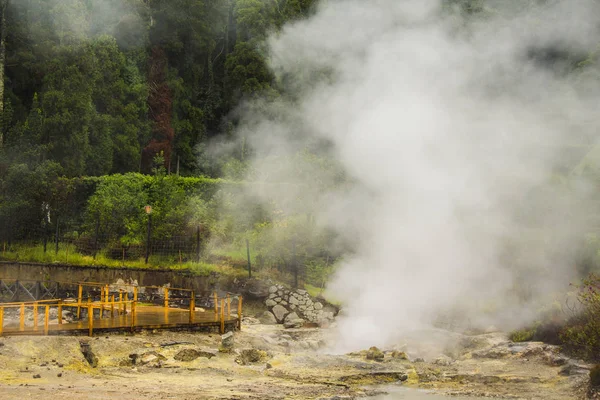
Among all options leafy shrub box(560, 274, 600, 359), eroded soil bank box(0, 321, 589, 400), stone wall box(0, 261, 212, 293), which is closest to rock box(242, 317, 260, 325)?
stone wall box(0, 261, 212, 293)

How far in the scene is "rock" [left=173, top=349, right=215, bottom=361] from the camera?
43.2ft

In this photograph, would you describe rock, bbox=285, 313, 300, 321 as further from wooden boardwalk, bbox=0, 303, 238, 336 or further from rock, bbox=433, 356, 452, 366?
rock, bbox=433, 356, 452, 366

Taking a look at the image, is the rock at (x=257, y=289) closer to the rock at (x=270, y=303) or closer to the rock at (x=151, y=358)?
the rock at (x=270, y=303)

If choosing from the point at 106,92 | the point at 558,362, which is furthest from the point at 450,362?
the point at 106,92

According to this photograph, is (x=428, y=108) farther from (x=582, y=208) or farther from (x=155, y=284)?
(x=155, y=284)

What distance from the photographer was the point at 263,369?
42.2ft

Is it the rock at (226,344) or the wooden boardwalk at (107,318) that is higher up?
the wooden boardwalk at (107,318)

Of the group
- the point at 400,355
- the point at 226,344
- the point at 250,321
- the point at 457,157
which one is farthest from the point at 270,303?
the point at 400,355

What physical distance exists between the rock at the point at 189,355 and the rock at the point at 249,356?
1.99 ft

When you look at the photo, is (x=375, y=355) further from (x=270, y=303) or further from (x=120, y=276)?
(x=120, y=276)

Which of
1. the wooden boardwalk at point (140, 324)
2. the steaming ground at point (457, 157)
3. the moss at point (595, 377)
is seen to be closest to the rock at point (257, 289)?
the steaming ground at point (457, 157)

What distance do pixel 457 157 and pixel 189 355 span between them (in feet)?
29.9

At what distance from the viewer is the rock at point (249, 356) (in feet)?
44.3

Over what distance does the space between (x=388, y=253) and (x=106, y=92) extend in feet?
65.3
